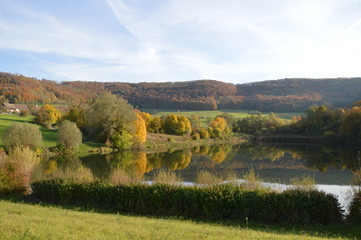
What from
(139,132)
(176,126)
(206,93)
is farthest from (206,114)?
(139,132)

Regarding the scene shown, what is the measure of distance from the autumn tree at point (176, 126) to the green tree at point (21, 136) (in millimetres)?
40954

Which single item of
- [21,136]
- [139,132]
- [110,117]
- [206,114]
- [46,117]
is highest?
[206,114]

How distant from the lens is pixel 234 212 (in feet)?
46.1

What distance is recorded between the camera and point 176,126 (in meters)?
79.6

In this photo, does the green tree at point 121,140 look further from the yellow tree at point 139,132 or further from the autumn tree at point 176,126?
the autumn tree at point 176,126

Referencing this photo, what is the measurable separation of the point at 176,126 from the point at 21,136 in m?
43.7

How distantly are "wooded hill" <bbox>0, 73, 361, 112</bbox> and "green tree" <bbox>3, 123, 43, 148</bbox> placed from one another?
69.9 m

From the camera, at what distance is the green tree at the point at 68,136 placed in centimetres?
4816

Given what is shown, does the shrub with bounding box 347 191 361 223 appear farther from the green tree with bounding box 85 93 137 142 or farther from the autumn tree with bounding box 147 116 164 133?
the autumn tree with bounding box 147 116 164 133

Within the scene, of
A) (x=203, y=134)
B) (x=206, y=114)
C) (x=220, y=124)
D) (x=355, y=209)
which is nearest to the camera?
(x=355, y=209)

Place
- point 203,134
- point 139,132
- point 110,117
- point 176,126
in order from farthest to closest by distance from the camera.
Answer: point 203,134, point 176,126, point 139,132, point 110,117

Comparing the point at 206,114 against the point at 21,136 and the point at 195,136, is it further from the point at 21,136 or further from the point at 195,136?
the point at 21,136

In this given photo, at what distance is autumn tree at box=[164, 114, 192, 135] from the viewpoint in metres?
79.4

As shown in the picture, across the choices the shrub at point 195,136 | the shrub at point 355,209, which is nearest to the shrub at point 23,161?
the shrub at point 355,209
